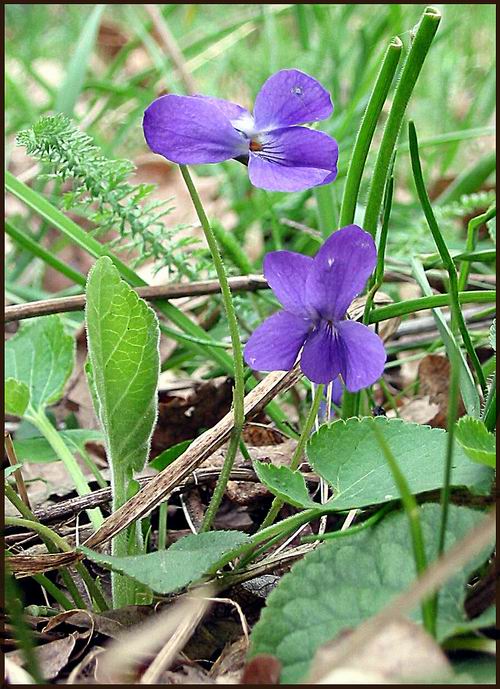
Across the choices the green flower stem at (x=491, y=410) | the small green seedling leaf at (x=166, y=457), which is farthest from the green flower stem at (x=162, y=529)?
the green flower stem at (x=491, y=410)

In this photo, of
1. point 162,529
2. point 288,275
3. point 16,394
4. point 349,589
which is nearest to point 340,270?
point 288,275

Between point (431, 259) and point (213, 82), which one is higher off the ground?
point (213, 82)

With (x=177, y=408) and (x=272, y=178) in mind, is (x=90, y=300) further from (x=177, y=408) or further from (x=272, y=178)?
(x=177, y=408)

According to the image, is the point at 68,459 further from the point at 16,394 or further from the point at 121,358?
the point at 121,358

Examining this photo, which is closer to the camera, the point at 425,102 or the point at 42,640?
the point at 42,640

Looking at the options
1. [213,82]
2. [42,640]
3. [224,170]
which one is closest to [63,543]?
[42,640]

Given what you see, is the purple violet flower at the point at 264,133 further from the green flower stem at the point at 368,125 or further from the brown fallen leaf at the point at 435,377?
the brown fallen leaf at the point at 435,377
